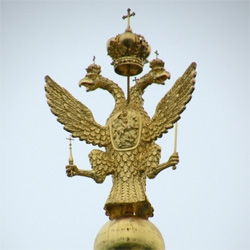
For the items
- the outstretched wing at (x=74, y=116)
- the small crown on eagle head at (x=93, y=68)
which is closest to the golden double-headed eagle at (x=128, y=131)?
the outstretched wing at (x=74, y=116)

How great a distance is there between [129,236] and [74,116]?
8.78 ft

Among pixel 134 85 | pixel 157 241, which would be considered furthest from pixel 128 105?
pixel 157 241

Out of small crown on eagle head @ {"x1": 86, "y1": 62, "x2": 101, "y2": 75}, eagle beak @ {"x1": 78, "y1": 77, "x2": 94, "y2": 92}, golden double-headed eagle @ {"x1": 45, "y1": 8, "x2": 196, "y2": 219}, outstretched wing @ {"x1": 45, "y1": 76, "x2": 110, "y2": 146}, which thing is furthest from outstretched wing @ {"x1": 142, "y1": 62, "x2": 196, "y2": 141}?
small crown on eagle head @ {"x1": 86, "y1": 62, "x2": 101, "y2": 75}

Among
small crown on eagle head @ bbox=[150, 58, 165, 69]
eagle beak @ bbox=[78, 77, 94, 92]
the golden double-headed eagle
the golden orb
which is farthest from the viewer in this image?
eagle beak @ bbox=[78, 77, 94, 92]

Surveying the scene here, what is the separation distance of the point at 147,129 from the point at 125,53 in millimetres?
1514

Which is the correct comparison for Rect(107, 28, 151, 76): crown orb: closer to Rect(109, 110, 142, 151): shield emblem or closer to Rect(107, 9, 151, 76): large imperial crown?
Rect(107, 9, 151, 76): large imperial crown

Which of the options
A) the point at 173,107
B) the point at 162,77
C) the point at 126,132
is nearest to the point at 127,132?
the point at 126,132

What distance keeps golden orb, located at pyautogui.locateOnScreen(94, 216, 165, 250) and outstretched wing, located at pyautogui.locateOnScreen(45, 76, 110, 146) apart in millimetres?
1634

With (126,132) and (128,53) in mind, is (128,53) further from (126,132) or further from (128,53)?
(126,132)

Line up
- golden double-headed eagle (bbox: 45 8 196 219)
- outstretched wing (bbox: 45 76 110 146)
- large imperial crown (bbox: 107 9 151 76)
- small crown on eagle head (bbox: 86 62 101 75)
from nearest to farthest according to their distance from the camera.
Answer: golden double-headed eagle (bbox: 45 8 196 219), outstretched wing (bbox: 45 76 110 146), large imperial crown (bbox: 107 9 151 76), small crown on eagle head (bbox: 86 62 101 75)

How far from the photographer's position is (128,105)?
120 feet

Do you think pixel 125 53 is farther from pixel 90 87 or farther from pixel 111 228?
pixel 111 228

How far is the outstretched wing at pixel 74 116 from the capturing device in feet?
119

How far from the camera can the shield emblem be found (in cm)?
3612
